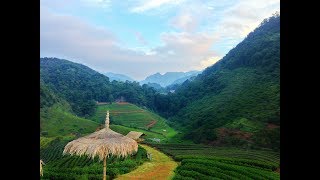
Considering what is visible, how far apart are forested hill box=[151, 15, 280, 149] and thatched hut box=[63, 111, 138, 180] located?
20.1 m

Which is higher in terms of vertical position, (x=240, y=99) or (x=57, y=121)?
(x=240, y=99)

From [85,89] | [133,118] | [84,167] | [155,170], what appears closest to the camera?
[84,167]

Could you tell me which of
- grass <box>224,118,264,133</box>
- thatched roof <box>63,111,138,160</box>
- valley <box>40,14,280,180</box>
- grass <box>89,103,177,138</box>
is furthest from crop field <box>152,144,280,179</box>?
grass <box>89,103,177,138</box>

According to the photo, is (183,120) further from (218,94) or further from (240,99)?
(240,99)

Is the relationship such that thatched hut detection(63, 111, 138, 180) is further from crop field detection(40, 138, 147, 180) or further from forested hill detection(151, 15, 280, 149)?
forested hill detection(151, 15, 280, 149)

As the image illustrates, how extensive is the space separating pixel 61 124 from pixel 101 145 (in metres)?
27.3

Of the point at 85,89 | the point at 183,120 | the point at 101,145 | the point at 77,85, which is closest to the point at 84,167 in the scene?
the point at 101,145

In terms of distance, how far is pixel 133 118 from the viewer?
149 feet

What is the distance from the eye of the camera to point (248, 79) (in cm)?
4056

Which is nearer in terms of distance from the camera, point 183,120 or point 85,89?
point 183,120

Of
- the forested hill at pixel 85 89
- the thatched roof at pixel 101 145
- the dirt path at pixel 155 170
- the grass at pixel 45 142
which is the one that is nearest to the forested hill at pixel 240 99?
the forested hill at pixel 85 89
